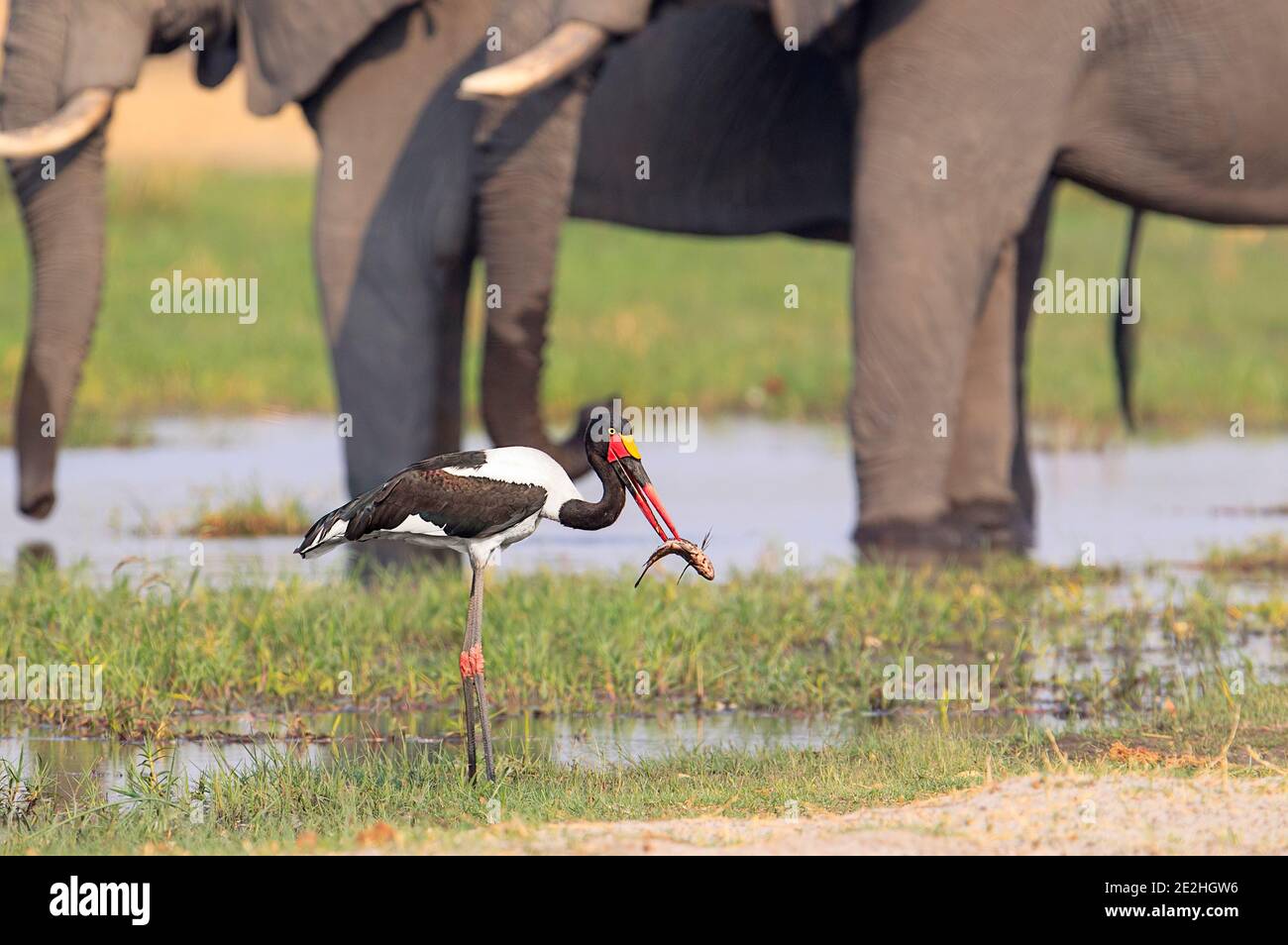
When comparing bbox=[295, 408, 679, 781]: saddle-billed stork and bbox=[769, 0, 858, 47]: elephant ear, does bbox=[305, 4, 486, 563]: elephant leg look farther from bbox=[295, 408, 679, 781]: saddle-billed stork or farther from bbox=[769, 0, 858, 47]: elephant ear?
bbox=[295, 408, 679, 781]: saddle-billed stork

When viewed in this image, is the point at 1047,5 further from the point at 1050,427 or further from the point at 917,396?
the point at 1050,427

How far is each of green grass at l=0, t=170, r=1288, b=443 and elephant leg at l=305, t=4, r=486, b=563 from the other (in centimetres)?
439

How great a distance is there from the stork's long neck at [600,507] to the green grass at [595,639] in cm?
139

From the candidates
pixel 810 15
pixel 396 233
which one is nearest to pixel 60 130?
pixel 396 233

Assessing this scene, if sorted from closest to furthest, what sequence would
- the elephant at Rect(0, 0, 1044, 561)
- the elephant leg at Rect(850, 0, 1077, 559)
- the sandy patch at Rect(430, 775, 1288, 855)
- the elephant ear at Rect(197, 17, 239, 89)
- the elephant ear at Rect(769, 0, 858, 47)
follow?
1. the sandy patch at Rect(430, 775, 1288, 855)
2. the elephant ear at Rect(769, 0, 858, 47)
3. the elephant leg at Rect(850, 0, 1077, 559)
4. the elephant at Rect(0, 0, 1044, 561)
5. the elephant ear at Rect(197, 17, 239, 89)

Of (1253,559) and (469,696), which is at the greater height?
(1253,559)

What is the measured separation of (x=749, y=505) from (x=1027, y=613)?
306 cm

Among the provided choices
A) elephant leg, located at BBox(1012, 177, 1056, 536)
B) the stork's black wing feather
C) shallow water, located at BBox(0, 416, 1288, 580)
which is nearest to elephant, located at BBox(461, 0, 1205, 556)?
shallow water, located at BBox(0, 416, 1288, 580)

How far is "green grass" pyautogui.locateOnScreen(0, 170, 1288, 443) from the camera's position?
15969mm

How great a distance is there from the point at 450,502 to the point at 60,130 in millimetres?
3884

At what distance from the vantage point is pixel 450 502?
674 centimetres

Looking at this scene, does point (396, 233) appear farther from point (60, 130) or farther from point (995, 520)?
point (995, 520)

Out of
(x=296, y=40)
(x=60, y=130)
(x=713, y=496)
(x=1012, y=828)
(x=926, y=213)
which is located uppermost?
(x=296, y=40)
